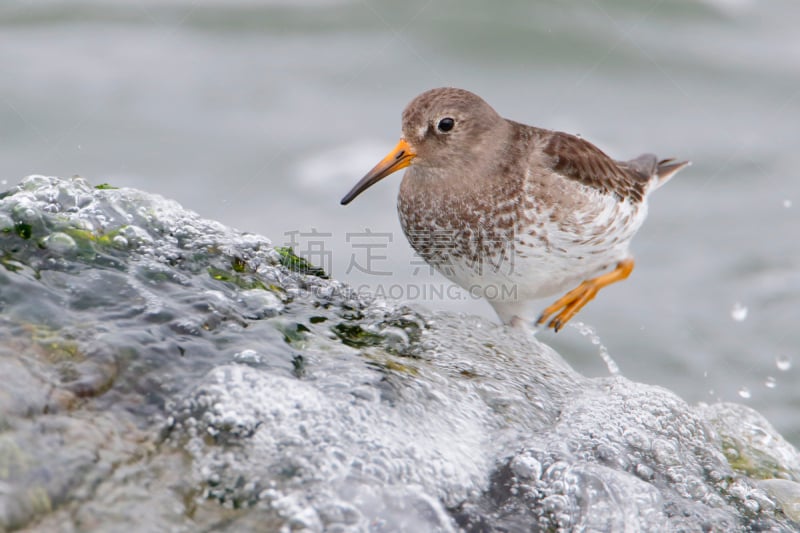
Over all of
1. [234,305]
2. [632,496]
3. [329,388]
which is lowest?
[632,496]

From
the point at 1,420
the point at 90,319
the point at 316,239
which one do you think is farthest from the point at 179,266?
the point at 316,239

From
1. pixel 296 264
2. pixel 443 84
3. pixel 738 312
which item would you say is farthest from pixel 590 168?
pixel 443 84

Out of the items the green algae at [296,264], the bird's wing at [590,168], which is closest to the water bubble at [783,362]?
the bird's wing at [590,168]

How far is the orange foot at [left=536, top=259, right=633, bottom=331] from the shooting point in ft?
19.3

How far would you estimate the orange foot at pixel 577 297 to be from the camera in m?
5.89

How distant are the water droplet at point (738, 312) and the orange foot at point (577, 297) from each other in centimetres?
227

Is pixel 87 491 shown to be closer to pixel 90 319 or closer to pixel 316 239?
pixel 90 319

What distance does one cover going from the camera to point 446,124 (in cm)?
521

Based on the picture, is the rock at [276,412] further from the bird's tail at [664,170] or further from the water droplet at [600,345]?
the bird's tail at [664,170]

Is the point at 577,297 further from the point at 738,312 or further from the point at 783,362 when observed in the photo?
the point at 738,312

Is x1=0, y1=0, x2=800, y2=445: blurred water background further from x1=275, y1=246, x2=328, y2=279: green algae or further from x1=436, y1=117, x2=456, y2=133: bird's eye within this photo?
x1=275, y1=246, x2=328, y2=279: green algae

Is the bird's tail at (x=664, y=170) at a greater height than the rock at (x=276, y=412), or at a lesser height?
greater

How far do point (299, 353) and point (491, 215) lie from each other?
205 centimetres

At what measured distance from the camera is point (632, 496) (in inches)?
124
